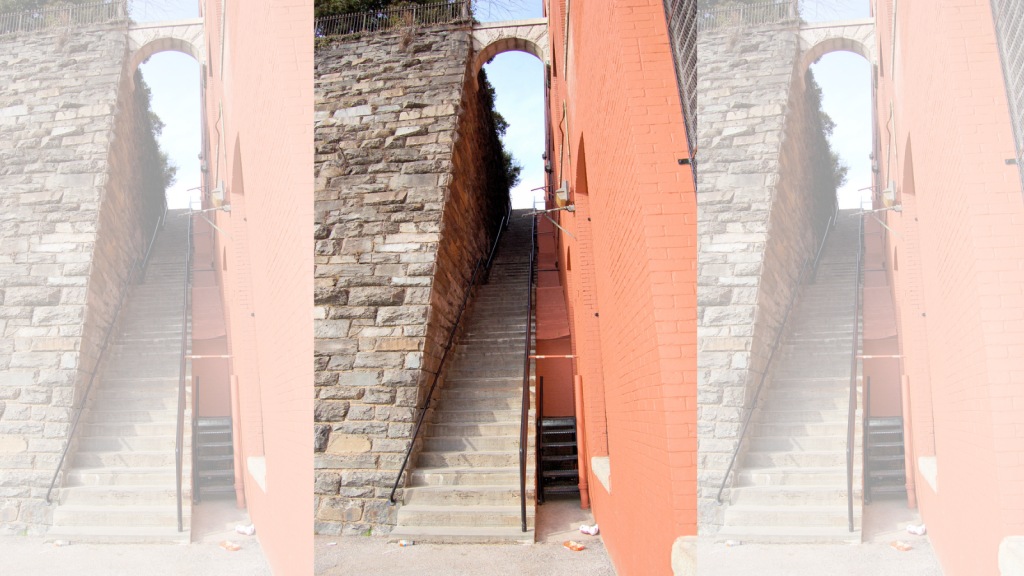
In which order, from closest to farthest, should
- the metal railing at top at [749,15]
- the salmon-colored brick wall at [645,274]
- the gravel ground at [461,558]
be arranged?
1. the salmon-colored brick wall at [645,274]
2. the metal railing at top at [749,15]
3. the gravel ground at [461,558]

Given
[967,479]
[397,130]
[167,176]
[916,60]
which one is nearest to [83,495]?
[167,176]

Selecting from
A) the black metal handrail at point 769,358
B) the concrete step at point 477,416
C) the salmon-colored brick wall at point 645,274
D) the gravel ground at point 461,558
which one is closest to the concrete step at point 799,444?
the black metal handrail at point 769,358

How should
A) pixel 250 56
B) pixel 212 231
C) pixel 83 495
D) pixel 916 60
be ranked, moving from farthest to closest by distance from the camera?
pixel 916 60 < pixel 250 56 < pixel 212 231 < pixel 83 495

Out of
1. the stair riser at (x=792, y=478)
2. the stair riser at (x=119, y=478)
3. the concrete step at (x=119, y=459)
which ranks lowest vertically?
the stair riser at (x=792, y=478)

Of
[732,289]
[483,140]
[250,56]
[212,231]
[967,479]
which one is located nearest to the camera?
[212,231]

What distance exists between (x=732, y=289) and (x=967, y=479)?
1612 mm

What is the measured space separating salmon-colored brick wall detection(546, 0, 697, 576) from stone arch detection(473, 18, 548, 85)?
5.37 m

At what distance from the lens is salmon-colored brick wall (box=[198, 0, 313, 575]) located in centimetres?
197

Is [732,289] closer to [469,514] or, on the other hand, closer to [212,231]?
[212,231]

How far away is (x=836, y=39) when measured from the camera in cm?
321

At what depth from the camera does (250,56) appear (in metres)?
2.60

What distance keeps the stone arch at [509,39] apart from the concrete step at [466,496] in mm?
6301

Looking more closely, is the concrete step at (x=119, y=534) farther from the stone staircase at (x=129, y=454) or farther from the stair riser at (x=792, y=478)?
the stair riser at (x=792, y=478)

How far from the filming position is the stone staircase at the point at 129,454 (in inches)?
67.2
